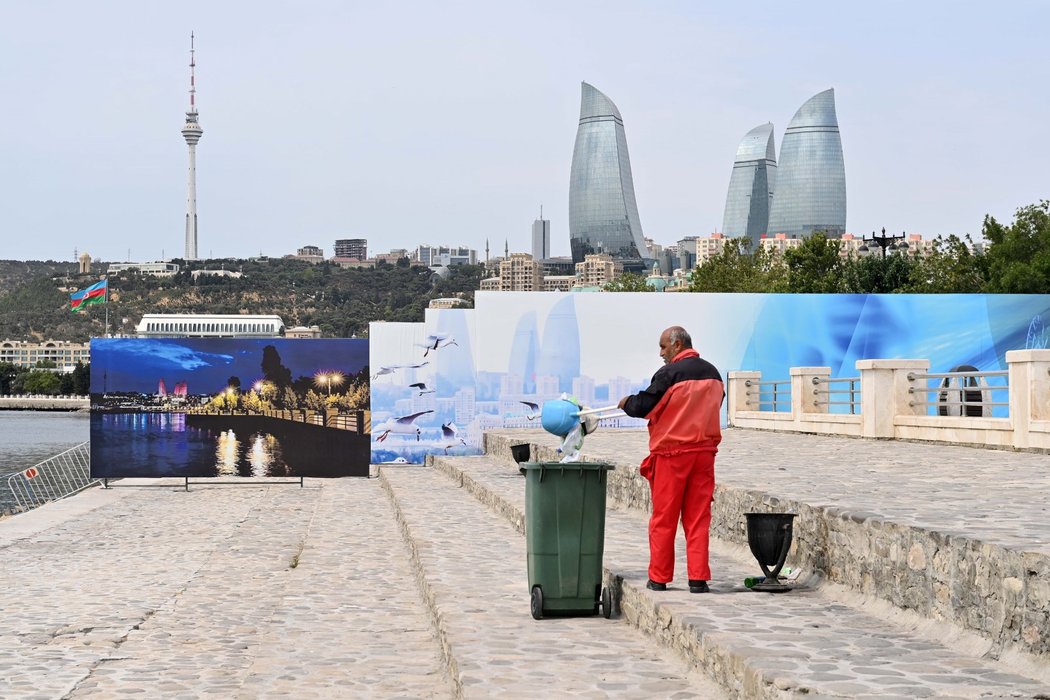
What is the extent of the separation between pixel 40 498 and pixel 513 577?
26.4 meters

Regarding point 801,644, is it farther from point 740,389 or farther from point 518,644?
point 740,389

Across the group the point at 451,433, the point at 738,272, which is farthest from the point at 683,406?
the point at 738,272

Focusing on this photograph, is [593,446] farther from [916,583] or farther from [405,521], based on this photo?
[916,583]

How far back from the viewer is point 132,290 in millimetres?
161875

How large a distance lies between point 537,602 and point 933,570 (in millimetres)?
2420

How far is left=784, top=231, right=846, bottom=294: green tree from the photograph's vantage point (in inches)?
2071

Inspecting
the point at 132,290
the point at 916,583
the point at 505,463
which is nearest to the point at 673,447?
the point at 916,583

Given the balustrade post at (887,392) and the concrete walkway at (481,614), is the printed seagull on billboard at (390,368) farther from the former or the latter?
the balustrade post at (887,392)

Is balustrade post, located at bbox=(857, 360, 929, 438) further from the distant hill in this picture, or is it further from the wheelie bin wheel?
the distant hill

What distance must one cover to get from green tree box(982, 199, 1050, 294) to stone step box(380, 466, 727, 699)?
37.4 meters

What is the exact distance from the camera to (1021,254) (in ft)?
158

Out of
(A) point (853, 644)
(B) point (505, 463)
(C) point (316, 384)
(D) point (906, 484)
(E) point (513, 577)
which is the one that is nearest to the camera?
(A) point (853, 644)

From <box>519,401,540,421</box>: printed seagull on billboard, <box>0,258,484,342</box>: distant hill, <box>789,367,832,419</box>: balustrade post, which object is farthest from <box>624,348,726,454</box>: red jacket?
<box>0,258,484,342</box>: distant hill

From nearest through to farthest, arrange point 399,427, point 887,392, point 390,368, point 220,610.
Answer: point 220,610
point 887,392
point 399,427
point 390,368
